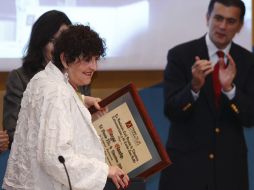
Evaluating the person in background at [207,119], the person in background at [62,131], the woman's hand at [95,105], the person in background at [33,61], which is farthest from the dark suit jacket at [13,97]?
the person in background at [207,119]

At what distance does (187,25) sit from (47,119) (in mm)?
2041

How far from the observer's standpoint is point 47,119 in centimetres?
177

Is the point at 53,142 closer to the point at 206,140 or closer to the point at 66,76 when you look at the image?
the point at 66,76

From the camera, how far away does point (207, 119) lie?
2.87 m

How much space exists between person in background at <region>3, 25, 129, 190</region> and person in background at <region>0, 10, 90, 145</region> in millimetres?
584

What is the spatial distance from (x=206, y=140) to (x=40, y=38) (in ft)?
3.07

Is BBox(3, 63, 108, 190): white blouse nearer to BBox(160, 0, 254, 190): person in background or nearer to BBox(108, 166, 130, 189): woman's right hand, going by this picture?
BBox(108, 166, 130, 189): woman's right hand

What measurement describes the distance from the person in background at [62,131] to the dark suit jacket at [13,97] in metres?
0.59

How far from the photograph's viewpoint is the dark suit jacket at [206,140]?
9.36 feet

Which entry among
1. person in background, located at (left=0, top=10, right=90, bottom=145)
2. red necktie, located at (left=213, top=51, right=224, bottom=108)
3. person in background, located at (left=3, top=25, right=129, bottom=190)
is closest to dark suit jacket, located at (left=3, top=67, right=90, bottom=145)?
person in background, located at (left=0, top=10, right=90, bottom=145)

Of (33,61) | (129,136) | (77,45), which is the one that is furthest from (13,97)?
(77,45)

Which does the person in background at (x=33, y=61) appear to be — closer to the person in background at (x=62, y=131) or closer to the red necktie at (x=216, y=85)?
the person in background at (x=62, y=131)

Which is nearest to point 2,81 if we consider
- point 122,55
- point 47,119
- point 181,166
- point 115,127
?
point 122,55

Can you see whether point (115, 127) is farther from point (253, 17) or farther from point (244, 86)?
point (253, 17)
